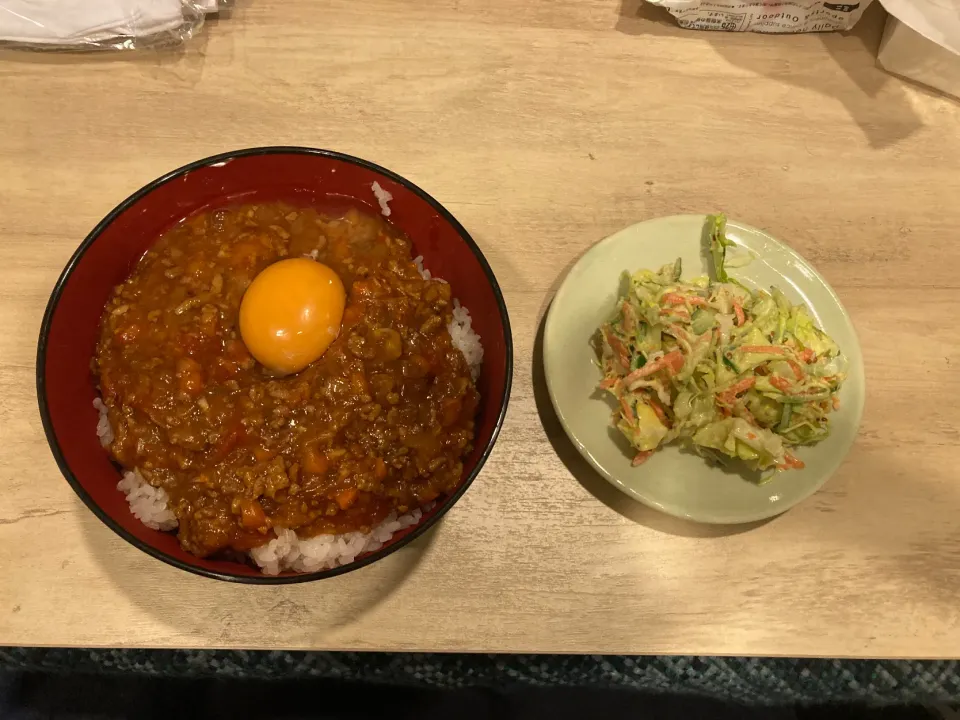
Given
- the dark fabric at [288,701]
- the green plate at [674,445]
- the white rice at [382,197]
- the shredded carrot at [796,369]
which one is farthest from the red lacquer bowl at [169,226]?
the dark fabric at [288,701]

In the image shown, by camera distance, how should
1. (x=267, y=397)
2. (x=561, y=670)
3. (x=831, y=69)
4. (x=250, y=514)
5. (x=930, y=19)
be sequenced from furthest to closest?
1. (x=831, y=69)
2. (x=561, y=670)
3. (x=930, y=19)
4. (x=267, y=397)
5. (x=250, y=514)

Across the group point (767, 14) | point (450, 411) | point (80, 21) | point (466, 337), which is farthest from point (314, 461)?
point (767, 14)

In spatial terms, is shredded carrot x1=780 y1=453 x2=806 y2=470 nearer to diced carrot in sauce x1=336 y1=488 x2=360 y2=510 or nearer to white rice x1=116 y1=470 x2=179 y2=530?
diced carrot in sauce x1=336 y1=488 x2=360 y2=510

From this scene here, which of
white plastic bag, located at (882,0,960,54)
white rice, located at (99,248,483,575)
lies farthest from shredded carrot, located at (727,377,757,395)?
white plastic bag, located at (882,0,960,54)

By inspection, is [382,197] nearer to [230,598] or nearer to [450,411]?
[450,411]

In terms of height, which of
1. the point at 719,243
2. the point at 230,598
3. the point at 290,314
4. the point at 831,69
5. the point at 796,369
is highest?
the point at 831,69

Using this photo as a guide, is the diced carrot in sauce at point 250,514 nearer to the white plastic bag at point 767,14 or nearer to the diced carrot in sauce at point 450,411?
the diced carrot in sauce at point 450,411
